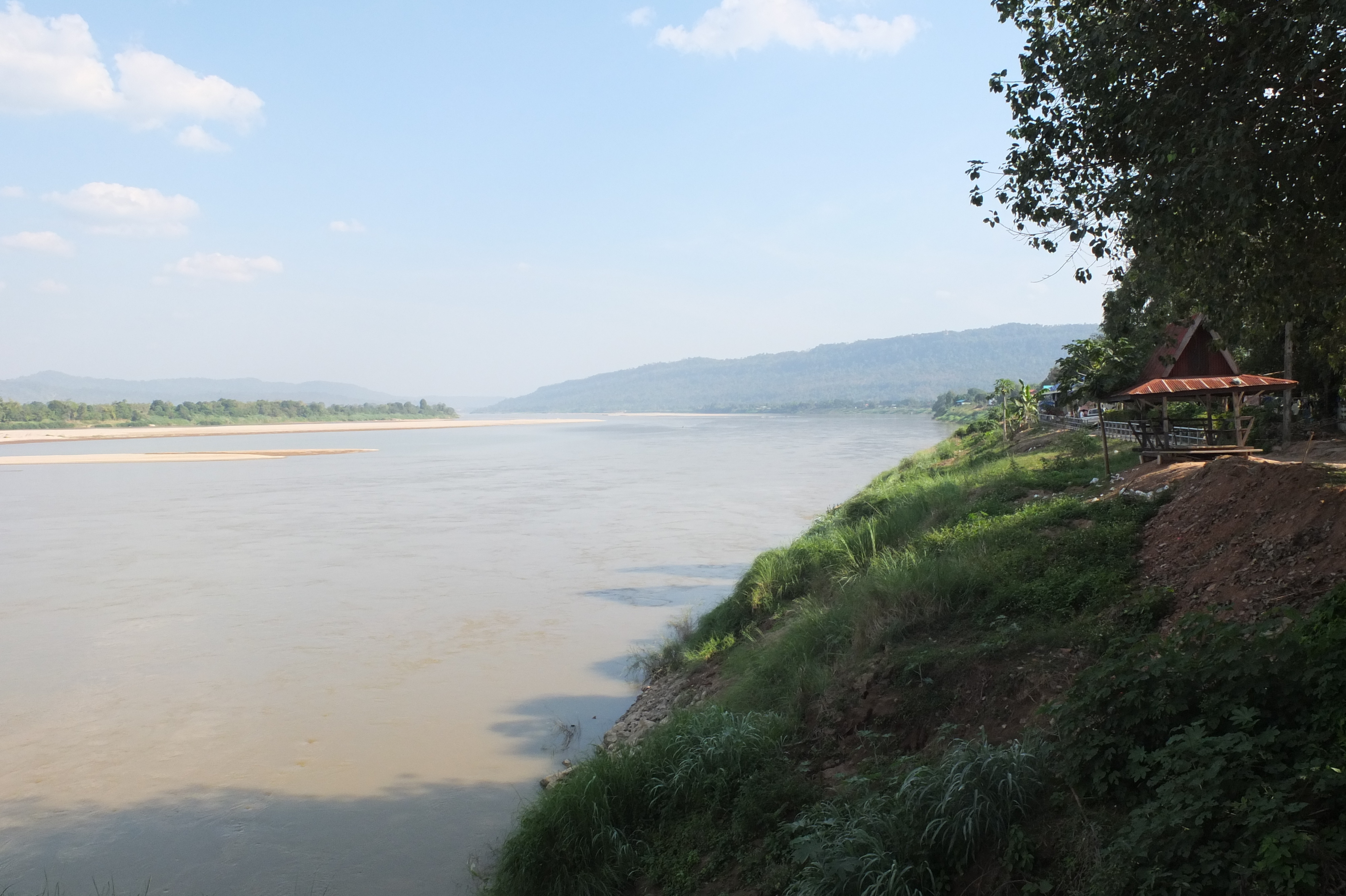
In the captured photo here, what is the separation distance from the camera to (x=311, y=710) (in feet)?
39.2

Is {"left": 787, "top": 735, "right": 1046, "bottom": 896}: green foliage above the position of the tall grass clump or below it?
above

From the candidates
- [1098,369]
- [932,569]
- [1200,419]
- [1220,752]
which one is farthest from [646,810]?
[1098,369]

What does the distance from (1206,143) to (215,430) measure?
140 metres

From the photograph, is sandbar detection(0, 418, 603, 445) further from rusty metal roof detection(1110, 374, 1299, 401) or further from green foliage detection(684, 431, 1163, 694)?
rusty metal roof detection(1110, 374, 1299, 401)

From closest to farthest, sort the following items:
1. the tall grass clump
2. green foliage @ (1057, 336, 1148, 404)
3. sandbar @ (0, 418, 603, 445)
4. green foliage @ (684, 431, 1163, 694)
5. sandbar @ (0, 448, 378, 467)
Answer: the tall grass clump < green foliage @ (684, 431, 1163, 694) < green foliage @ (1057, 336, 1148, 404) < sandbar @ (0, 448, 378, 467) < sandbar @ (0, 418, 603, 445)

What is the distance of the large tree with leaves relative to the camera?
7.30m

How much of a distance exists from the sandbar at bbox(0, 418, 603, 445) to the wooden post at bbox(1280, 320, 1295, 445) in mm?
101801

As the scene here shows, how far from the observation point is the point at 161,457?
6688 cm

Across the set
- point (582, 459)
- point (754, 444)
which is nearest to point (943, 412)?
point (754, 444)

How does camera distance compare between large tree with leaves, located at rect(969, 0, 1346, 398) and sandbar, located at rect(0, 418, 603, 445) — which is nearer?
large tree with leaves, located at rect(969, 0, 1346, 398)

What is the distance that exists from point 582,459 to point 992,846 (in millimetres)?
57916

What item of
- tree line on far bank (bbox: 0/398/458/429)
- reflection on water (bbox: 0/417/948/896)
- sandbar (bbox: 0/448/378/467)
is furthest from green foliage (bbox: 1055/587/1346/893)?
tree line on far bank (bbox: 0/398/458/429)

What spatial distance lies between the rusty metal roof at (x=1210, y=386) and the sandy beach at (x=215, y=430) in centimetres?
7113

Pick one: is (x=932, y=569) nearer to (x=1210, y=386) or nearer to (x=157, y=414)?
(x=1210, y=386)
